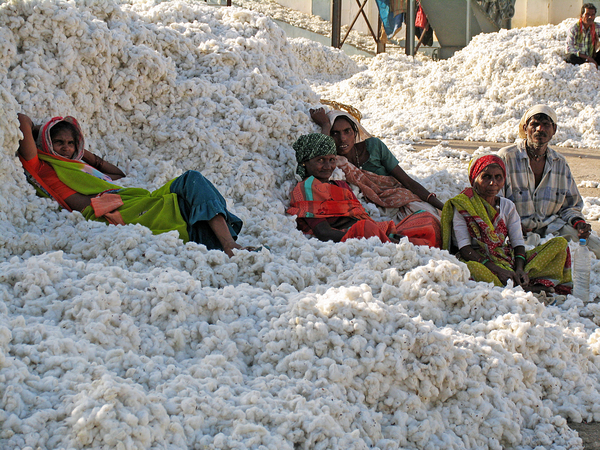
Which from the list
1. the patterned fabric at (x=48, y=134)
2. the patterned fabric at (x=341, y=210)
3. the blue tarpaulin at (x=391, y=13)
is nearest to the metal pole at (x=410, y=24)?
the blue tarpaulin at (x=391, y=13)

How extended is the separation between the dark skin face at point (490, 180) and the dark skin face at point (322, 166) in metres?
0.78

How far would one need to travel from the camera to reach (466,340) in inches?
70.2

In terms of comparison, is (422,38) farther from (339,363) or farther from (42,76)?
(339,363)

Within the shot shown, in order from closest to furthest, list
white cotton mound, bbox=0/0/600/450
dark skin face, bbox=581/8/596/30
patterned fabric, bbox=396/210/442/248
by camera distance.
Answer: white cotton mound, bbox=0/0/600/450
patterned fabric, bbox=396/210/442/248
dark skin face, bbox=581/8/596/30

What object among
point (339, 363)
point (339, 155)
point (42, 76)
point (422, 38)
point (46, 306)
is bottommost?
point (339, 363)

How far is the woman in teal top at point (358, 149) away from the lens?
3.55 metres

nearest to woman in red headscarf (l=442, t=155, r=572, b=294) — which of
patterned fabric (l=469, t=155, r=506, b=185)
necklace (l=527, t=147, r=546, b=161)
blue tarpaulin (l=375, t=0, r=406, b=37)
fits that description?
patterned fabric (l=469, t=155, r=506, b=185)

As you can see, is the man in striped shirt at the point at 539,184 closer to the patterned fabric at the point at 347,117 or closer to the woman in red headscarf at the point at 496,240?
the woman in red headscarf at the point at 496,240

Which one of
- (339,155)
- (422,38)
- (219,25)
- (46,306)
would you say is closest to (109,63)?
(219,25)

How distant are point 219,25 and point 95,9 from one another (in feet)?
2.89

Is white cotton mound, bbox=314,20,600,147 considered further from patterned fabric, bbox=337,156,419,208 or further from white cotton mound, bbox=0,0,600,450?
white cotton mound, bbox=0,0,600,450

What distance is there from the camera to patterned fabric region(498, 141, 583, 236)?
10.8ft

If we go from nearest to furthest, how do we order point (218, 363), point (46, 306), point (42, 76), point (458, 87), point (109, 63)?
1. point (218, 363)
2. point (46, 306)
3. point (42, 76)
4. point (109, 63)
5. point (458, 87)

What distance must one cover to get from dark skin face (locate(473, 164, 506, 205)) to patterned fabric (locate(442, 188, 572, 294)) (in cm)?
5
